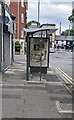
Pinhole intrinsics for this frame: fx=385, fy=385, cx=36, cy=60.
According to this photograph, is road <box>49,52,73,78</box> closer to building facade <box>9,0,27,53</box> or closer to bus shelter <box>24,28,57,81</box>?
bus shelter <box>24,28,57,81</box>

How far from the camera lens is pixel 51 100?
1242cm

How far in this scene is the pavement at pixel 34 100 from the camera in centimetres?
1012

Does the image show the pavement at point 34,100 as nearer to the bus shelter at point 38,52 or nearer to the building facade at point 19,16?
the bus shelter at point 38,52

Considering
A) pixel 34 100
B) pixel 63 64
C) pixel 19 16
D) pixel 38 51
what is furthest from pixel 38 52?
pixel 19 16

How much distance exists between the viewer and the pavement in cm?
1012

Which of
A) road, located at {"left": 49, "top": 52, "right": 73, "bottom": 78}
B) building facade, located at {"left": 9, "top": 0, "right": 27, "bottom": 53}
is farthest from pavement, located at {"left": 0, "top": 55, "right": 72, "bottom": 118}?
building facade, located at {"left": 9, "top": 0, "right": 27, "bottom": 53}

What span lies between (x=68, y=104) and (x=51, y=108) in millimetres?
875

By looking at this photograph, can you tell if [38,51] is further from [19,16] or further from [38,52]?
[19,16]

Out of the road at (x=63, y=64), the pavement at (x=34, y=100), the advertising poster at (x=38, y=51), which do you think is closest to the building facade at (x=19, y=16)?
the road at (x=63, y=64)

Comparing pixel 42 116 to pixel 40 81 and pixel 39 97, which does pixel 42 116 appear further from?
pixel 40 81

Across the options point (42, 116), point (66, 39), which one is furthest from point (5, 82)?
point (66, 39)

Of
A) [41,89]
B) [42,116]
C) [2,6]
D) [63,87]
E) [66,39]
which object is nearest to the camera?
[42,116]

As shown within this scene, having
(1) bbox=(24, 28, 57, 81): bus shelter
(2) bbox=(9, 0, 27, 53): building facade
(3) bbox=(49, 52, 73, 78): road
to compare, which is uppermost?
(2) bbox=(9, 0, 27, 53): building facade

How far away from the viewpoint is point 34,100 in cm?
1227
